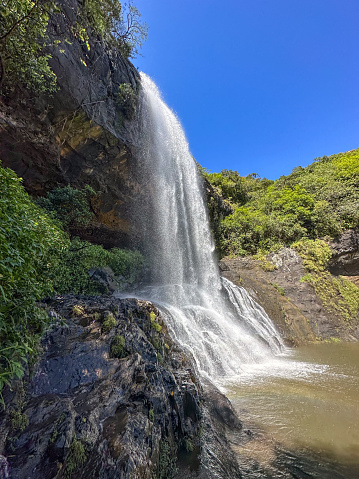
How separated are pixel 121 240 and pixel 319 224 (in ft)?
49.9

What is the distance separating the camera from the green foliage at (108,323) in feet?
13.6

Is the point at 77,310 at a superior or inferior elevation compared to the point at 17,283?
inferior

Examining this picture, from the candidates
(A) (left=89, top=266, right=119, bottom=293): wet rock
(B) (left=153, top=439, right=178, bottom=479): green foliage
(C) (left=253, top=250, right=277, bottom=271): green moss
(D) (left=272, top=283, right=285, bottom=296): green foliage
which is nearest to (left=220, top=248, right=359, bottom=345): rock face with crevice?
(D) (left=272, top=283, right=285, bottom=296): green foliage

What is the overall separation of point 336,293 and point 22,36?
18.6 meters

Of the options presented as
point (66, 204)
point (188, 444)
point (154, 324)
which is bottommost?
point (188, 444)

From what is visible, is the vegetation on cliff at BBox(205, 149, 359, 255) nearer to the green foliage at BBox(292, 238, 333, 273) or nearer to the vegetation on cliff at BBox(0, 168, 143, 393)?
the green foliage at BBox(292, 238, 333, 273)

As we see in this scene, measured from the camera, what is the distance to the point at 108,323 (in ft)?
13.9

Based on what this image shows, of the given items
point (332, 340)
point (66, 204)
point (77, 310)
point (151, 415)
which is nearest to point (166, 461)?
point (151, 415)

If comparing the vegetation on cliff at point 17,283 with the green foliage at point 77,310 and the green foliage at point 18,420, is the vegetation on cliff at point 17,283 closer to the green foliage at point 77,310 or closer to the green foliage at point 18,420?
the green foliage at point 18,420

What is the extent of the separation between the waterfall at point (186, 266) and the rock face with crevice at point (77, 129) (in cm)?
148

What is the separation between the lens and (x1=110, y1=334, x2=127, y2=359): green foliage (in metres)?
3.72

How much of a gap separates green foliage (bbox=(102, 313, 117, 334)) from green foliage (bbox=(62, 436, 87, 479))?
196 cm

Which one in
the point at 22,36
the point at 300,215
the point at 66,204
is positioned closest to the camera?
the point at 22,36

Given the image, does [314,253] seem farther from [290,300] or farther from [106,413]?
[106,413]
